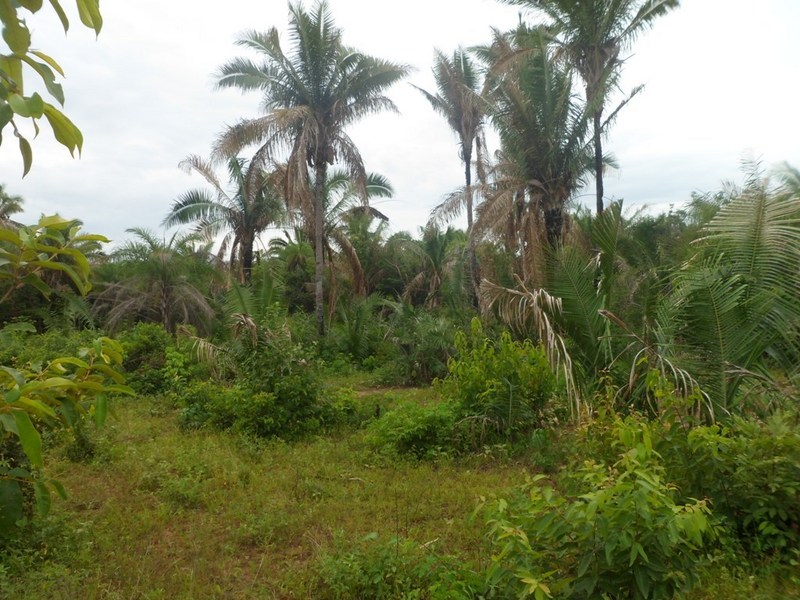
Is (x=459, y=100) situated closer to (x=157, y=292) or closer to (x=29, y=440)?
(x=157, y=292)

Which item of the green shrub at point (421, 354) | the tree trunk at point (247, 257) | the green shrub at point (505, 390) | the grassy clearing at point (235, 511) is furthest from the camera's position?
the tree trunk at point (247, 257)

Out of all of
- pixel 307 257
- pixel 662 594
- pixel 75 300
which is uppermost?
pixel 307 257

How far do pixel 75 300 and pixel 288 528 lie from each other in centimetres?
1191

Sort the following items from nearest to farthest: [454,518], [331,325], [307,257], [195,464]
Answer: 1. [454,518]
2. [195,464]
3. [331,325]
4. [307,257]

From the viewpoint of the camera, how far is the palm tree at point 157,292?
14172 mm

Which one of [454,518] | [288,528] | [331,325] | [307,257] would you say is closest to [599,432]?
[454,518]

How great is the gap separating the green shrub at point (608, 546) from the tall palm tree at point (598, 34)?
974 cm

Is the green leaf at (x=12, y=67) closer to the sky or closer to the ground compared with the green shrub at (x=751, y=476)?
closer to the sky

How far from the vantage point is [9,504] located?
1977 mm

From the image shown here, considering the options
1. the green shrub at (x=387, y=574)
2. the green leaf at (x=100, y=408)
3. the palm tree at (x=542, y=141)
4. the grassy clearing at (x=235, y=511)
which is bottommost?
the grassy clearing at (x=235, y=511)

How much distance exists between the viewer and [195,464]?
19.7 ft

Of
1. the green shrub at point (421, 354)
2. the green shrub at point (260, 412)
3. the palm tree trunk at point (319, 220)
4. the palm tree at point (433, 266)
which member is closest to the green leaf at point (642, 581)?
the green shrub at point (260, 412)

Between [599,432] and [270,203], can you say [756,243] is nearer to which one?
[599,432]

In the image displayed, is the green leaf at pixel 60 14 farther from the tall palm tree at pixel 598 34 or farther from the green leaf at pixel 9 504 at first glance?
the tall palm tree at pixel 598 34
